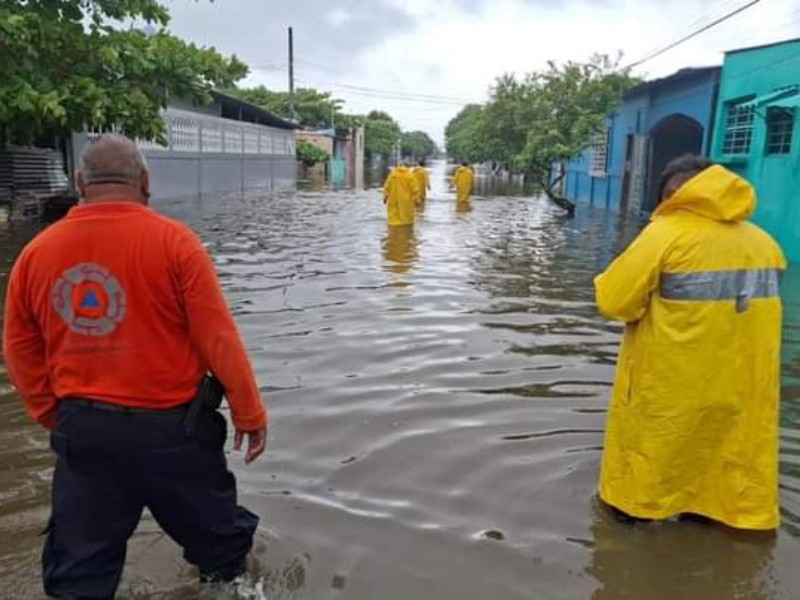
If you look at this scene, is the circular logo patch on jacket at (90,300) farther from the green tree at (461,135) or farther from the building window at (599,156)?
the green tree at (461,135)

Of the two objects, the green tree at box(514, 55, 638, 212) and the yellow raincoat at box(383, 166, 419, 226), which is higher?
the green tree at box(514, 55, 638, 212)

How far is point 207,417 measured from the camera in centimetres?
241

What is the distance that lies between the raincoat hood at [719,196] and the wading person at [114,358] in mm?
1980

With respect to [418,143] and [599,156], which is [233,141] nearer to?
[599,156]

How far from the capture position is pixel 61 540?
236 centimetres

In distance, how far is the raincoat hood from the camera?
3053mm

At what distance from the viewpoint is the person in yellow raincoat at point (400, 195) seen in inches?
598

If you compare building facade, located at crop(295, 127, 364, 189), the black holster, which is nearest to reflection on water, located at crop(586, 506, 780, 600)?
the black holster

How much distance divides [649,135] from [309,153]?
28850mm

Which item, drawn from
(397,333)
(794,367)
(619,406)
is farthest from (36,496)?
(794,367)

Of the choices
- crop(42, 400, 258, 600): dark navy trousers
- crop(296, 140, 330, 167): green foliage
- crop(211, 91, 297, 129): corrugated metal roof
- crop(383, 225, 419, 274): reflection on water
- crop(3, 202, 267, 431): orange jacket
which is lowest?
crop(383, 225, 419, 274): reflection on water

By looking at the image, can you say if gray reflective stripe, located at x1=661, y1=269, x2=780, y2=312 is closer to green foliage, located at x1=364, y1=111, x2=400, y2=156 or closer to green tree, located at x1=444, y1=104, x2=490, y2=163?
green tree, located at x1=444, y1=104, x2=490, y2=163

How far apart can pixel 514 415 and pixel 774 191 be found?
9.88 metres

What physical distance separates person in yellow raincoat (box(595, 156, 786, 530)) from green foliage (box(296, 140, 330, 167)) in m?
43.6
